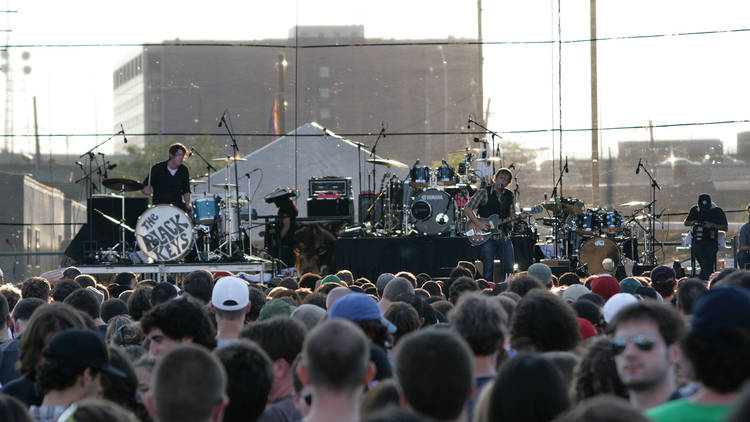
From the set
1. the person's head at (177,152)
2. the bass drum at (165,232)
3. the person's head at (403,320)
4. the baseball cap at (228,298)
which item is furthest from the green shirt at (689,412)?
the bass drum at (165,232)

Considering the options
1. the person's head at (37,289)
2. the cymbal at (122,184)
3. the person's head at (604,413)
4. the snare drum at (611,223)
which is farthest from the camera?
the snare drum at (611,223)

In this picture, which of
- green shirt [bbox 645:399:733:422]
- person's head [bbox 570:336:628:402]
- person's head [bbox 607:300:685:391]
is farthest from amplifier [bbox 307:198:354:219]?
green shirt [bbox 645:399:733:422]

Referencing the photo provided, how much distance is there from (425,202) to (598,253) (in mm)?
3084

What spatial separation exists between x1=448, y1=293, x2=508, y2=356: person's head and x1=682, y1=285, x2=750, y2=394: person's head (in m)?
1.61

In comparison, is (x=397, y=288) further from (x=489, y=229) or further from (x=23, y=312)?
(x=489, y=229)

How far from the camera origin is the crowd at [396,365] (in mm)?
3008

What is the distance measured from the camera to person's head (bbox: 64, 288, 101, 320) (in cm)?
711

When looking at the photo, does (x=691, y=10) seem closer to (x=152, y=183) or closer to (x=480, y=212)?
(x=480, y=212)

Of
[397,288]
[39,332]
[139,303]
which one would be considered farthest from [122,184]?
[39,332]

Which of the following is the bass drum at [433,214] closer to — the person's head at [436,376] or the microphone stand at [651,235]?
the microphone stand at [651,235]

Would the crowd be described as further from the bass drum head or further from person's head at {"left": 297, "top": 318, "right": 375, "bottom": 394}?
the bass drum head

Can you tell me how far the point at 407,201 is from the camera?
63.1 feet

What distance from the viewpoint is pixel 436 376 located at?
3254 mm

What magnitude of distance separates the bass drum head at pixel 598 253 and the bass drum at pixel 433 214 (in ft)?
8.09
